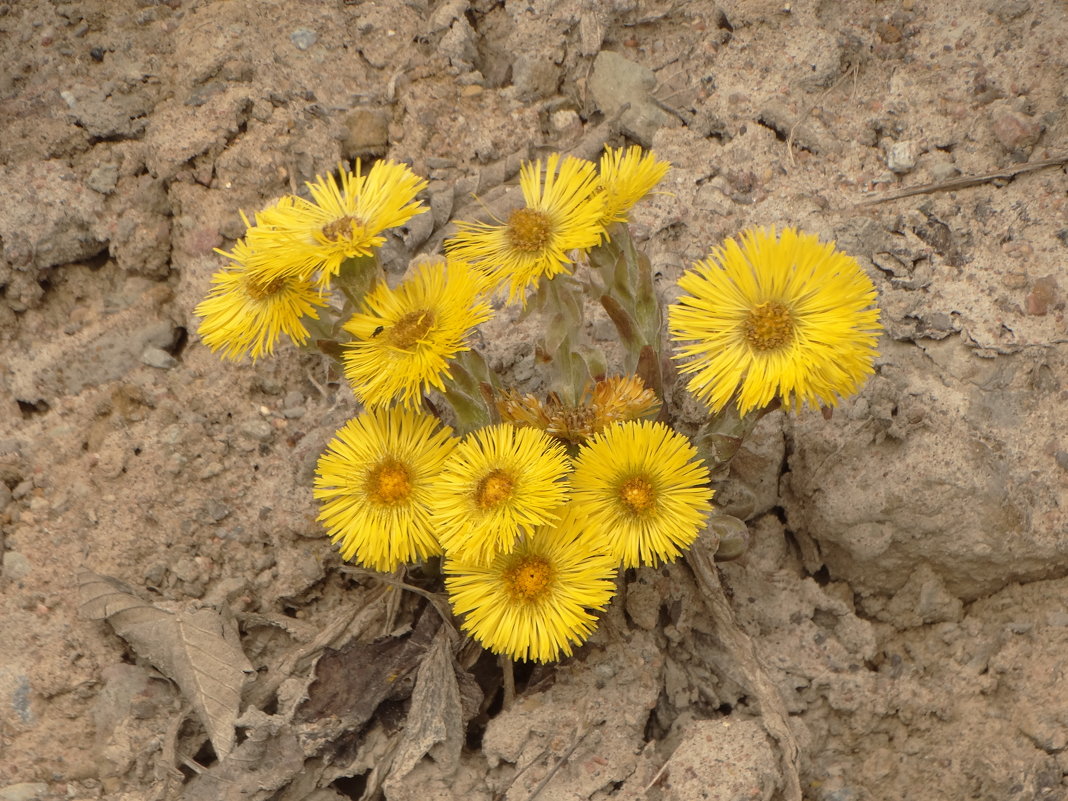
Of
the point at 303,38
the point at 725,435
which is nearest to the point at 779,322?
the point at 725,435

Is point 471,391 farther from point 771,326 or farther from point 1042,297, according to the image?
point 1042,297

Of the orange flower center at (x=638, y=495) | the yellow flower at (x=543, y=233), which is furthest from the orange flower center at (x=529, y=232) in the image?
the orange flower center at (x=638, y=495)

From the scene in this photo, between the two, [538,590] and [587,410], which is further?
[587,410]

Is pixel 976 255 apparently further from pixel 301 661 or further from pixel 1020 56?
pixel 301 661

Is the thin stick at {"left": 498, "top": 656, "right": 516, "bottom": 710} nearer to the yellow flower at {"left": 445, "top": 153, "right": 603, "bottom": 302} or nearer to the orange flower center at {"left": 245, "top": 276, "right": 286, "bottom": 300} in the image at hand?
the yellow flower at {"left": 445, "top": 153, "right": 603, "bottom": 302}

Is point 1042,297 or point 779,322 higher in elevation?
point 1042,297

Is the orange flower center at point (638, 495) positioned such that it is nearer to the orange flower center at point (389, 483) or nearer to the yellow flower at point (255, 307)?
the orange flower center at point (389, 483)

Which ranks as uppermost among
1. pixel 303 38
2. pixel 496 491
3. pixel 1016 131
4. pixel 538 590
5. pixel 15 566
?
pixel 303 38
